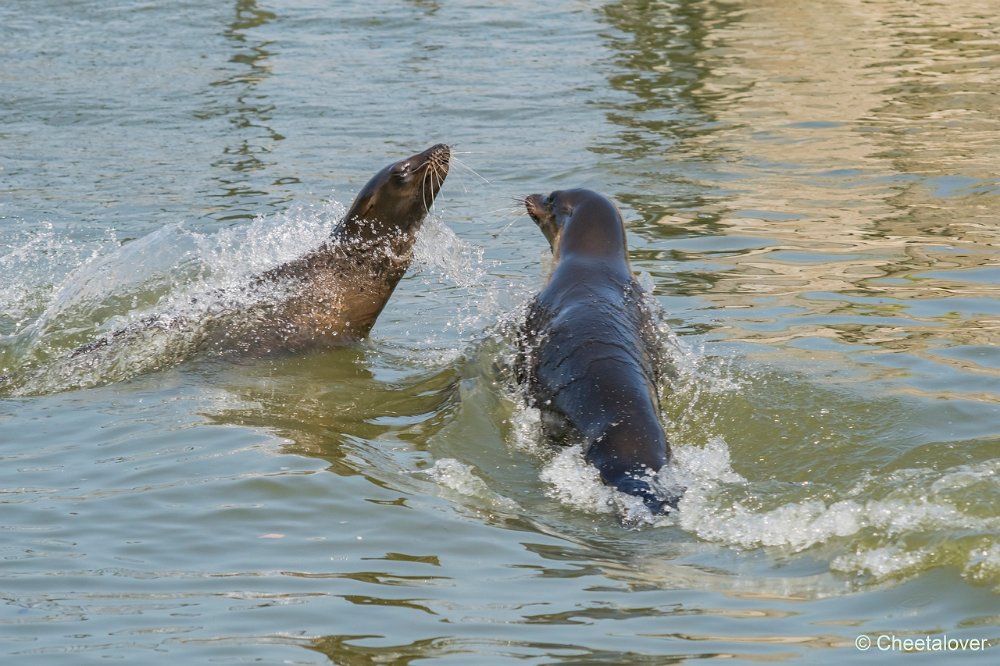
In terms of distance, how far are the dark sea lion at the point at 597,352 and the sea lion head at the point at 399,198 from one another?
76cm

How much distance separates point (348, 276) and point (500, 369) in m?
1.48

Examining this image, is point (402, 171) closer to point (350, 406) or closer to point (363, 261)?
point (363, 261)

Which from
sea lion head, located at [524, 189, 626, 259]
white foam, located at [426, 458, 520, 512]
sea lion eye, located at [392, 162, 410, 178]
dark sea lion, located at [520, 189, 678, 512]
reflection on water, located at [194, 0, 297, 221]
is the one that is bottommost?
reflection on water, located at [194, 0, 297, 221]

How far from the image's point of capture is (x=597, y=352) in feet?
21.1

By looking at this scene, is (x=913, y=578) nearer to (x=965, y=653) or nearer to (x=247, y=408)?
(x=965, y=653)

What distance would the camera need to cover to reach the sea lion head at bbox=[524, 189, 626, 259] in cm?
773

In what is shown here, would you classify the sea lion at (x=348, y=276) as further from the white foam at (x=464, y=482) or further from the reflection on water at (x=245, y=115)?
the reflection on water at (x=245, y=115)

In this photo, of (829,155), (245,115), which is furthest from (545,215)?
(245,115)

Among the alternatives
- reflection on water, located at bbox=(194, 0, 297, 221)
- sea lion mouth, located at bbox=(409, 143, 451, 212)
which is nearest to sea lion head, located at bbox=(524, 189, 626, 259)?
sea lion mouth, located at bbox=(409, 143, 451, 212)

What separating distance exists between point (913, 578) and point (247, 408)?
3.66 meters

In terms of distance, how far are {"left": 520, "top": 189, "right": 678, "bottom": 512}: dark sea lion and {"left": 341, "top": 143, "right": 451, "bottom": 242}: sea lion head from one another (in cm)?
76

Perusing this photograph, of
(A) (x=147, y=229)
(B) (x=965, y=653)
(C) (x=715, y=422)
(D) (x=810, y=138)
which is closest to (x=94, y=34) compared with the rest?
(A) (x=147, y=229)

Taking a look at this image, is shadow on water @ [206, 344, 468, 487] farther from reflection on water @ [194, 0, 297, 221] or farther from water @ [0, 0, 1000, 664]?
reflection on water @ [194, 0, 297, 221]

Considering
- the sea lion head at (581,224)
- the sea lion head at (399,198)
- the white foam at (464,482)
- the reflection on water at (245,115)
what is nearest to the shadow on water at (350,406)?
the white foam at (464,482)
